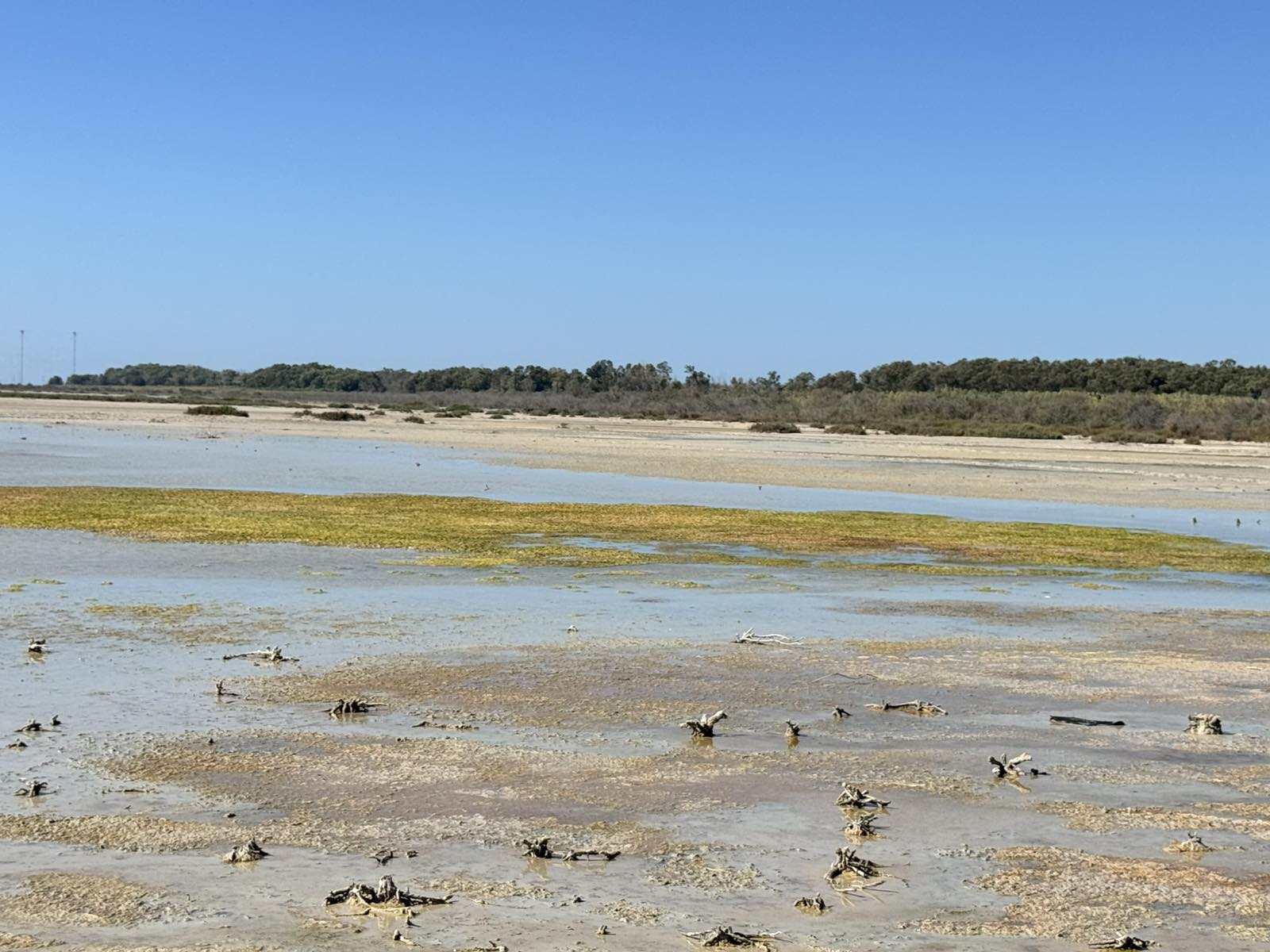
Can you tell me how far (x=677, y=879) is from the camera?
26.4ft

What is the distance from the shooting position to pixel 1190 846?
8.67 m

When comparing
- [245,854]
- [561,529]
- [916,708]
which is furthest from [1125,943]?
[561,529]

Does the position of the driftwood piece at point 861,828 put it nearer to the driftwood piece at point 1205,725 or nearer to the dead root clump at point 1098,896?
the dead root clump at point 1098,896

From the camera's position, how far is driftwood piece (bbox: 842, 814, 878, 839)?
8.88 metres

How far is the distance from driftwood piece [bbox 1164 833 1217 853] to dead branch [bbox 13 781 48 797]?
6854 millimetres

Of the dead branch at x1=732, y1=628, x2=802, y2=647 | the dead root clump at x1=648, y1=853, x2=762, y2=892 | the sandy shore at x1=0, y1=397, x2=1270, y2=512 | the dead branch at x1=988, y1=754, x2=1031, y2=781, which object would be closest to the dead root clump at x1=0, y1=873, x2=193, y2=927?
the dead root clump at x1=648, y1=853, x2=762, y2=892

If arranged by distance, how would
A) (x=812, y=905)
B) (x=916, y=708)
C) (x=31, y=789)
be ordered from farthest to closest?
(x=916, y=708)
(x=31, y=789)
(x=812, y=905)

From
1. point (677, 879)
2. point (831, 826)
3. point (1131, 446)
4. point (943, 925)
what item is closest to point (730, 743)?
point (831, 826)

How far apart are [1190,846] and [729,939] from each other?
3.25m

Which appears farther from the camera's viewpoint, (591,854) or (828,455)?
(828,455)

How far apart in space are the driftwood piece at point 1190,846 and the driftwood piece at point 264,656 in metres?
8.41

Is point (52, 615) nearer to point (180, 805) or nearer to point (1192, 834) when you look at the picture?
point (180, 805)

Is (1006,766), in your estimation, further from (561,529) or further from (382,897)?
(561,529)

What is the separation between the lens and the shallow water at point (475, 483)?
3560cm
